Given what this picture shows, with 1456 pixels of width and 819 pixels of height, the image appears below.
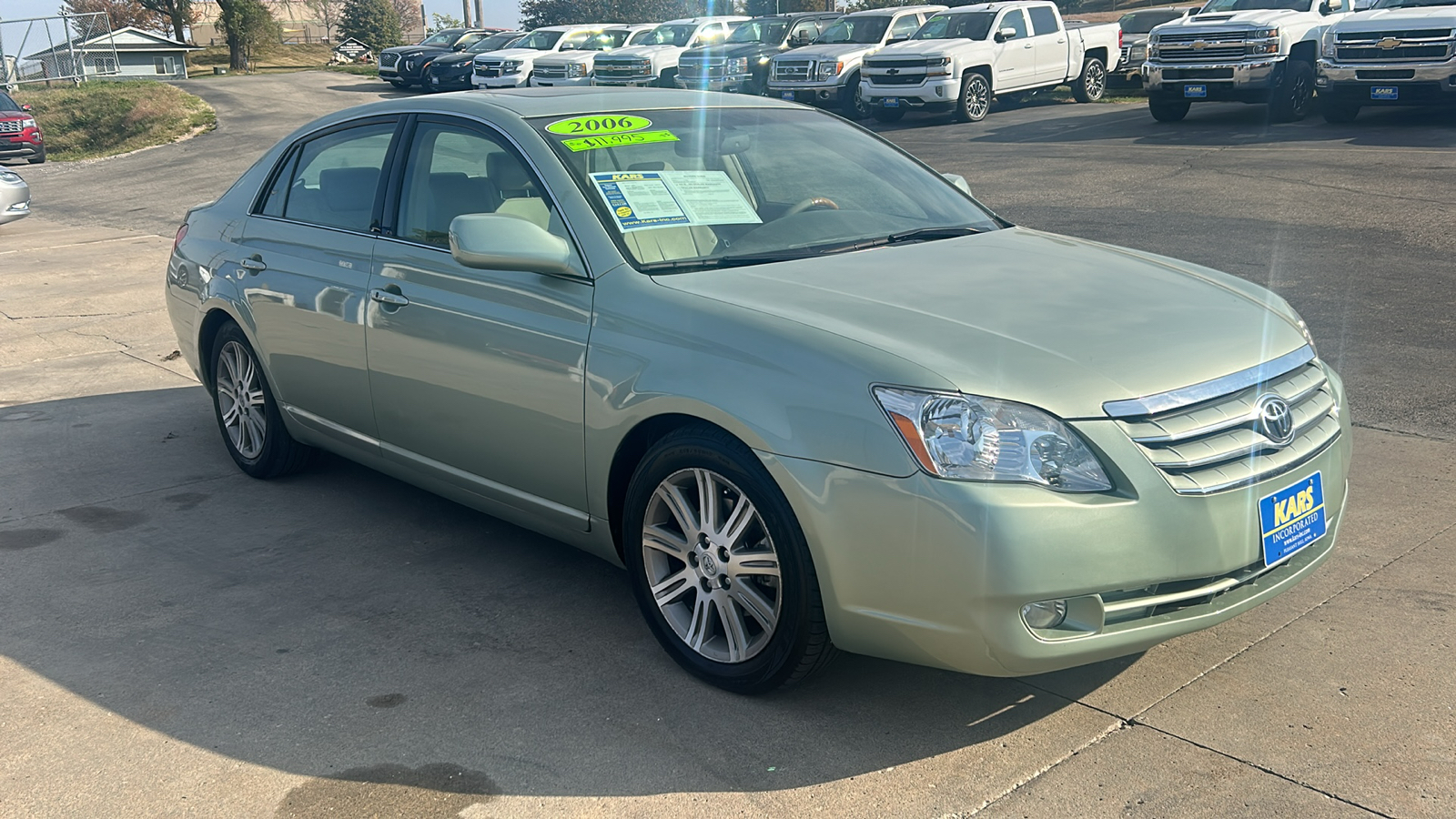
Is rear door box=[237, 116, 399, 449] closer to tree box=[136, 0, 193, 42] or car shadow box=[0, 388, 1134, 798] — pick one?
car shadow box=[0, 388, 1134, 798]

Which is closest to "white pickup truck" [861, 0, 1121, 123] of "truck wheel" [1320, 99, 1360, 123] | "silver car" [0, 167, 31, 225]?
"truck wheel" [1320, 99, 1360, 123]

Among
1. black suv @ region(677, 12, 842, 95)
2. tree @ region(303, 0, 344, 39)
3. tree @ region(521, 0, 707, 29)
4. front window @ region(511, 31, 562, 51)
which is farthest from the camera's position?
tree @ region(303, 0, 344, 39)

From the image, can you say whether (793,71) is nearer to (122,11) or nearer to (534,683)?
(534,683)

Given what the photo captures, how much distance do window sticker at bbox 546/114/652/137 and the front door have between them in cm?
19

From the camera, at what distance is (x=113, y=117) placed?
107 feet

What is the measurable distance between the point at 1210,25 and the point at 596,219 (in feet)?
53.9

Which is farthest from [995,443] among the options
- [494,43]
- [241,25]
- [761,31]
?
[241,25]

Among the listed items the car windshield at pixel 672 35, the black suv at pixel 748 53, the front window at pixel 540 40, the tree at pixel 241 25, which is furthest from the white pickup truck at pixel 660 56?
the tree at pixel 241 25

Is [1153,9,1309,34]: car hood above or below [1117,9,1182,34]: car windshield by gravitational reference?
above

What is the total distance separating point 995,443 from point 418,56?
1395 inches

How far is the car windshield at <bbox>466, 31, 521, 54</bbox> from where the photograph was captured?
3316 cm

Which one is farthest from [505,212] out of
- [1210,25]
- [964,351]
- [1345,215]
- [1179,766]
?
[1210,25]

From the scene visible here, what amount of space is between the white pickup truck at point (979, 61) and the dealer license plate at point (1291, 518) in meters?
19.2

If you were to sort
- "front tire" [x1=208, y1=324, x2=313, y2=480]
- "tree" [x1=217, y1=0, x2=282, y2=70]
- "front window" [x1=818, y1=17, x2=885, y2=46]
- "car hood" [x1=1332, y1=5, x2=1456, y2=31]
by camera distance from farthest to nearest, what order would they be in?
1. "tree" [x1=217, y1=0, x2=282, y2=70]
2. "front window" [x1=818, y1=17, x2=885, y2=46]
3. "car hood" [x1=1332, y1=5, x2=1456, y2=31]
4. "front tire" [x1=208, y1=324, x2=313, y2=480]
